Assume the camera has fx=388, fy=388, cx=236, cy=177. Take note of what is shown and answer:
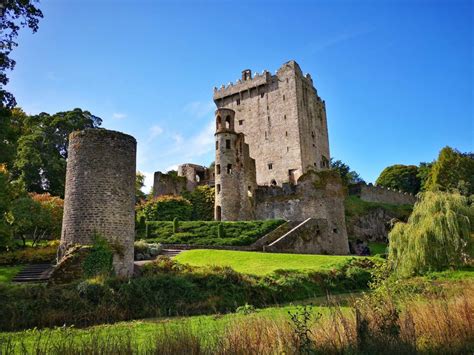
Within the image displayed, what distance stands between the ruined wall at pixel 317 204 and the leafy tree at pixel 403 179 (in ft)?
115

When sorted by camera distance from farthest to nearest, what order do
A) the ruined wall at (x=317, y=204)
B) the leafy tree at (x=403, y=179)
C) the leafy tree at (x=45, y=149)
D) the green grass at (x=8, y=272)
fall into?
the leafy tree at (x=403, y=179)
the leafy tree at (x=45, y=149)
the ruined wall at (x=317, y=204)
the green grass at (x=8, y=272)

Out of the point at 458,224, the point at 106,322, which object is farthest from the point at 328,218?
the point at 106,322

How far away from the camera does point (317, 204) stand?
33438mm

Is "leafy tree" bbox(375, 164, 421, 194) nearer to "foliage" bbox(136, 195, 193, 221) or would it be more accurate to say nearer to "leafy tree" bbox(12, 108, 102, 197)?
"foliage" bbox(136, 195, 193, 221)

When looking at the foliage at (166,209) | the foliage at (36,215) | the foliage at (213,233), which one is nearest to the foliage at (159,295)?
the foliage at (213,233)

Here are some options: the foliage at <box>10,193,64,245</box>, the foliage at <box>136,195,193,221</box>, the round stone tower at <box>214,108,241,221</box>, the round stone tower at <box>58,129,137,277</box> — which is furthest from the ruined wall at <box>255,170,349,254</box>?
the foliage at <box>10,193,64,245</box>

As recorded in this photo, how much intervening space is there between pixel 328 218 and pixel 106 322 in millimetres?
22952

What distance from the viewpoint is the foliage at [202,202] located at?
39.8 meters

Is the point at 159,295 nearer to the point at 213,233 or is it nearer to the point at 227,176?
the point at 213,233

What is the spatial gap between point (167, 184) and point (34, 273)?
80.9ft

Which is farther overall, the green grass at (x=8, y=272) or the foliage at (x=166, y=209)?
the foliage at (x=166, y=209)

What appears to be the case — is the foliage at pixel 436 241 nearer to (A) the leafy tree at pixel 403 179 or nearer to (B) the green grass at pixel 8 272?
(B) the green grass at pixel 8 272

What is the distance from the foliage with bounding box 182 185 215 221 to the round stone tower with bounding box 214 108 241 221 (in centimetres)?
283

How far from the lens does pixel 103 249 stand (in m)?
16.5
